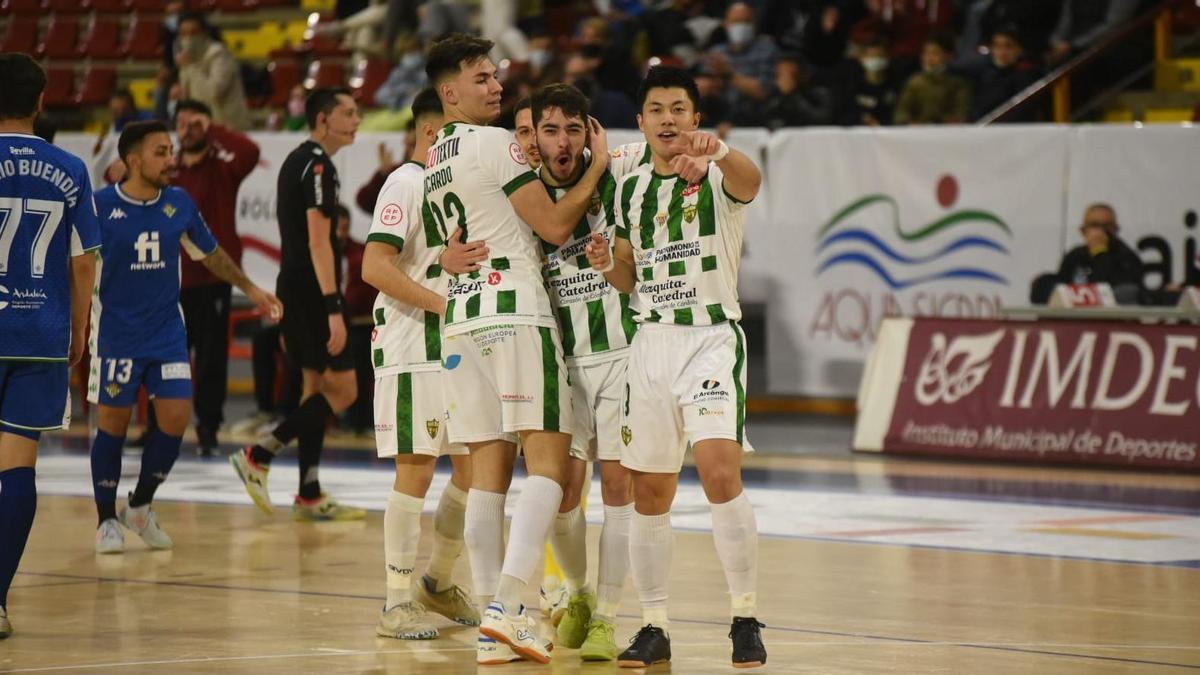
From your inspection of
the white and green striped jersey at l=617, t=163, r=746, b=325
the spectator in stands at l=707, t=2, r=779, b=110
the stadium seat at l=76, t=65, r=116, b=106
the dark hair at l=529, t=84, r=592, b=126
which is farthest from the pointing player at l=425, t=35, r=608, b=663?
the stadium seat at l=76, t=65, r=116, b=106

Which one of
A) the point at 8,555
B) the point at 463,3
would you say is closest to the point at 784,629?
the point at 8,555

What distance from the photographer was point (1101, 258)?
13070 millimetres

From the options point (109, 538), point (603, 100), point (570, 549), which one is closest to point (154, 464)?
point (109, 538)

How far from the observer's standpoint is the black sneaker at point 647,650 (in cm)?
599

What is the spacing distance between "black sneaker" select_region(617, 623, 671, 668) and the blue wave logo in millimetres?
8568

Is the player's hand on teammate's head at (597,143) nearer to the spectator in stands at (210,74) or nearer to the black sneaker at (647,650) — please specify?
the black sneaker at (647,650)

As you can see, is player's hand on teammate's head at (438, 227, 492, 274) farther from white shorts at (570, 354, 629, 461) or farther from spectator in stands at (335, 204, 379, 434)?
spectator in stands at (335, 204, 379, 434)

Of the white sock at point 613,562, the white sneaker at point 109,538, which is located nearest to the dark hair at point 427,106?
the white sock at point 613,562

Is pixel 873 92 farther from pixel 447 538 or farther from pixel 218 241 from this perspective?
pixel 447 538

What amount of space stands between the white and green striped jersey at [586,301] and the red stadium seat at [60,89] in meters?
17.8

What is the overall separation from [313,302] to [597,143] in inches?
167

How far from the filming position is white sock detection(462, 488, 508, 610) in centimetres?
623

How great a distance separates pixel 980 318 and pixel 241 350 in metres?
7.37

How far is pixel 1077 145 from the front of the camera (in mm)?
13648
